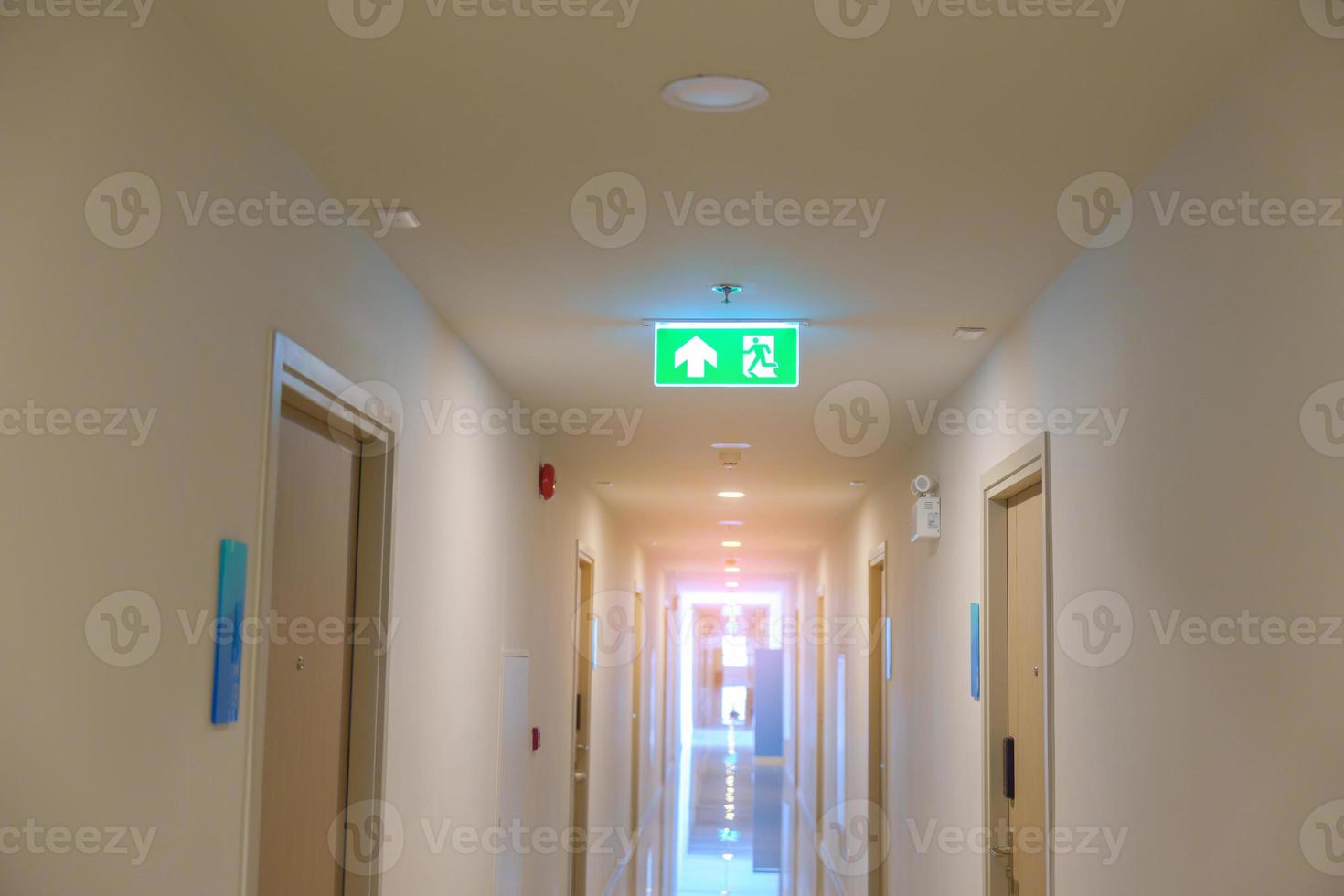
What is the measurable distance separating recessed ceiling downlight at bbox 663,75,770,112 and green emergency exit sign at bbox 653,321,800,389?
4.80 ft

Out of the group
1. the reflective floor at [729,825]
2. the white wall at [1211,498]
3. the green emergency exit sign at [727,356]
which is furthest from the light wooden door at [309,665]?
the reflective floor at [729,825]

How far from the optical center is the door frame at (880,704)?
6930 millimetres

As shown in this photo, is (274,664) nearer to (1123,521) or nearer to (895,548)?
(1123,521)

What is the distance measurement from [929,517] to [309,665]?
2996 mm

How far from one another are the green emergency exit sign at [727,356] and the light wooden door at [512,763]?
1.90 m

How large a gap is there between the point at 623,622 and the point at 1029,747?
6.70m

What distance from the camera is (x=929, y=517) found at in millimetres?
5242

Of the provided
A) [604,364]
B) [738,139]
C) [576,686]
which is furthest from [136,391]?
[576,686]

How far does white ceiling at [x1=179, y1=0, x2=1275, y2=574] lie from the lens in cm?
210

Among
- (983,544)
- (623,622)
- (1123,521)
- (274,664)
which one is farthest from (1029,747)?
(623,622)

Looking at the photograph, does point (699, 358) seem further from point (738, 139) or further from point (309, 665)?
point (309, 665)

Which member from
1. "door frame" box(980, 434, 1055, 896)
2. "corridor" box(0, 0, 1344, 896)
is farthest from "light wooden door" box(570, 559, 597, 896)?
"door frame" box(980, 434, 1055, 896)

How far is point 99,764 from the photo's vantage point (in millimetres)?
1824

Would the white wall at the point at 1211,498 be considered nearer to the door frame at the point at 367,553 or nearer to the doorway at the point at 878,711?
the door frame at the point at 367,553
